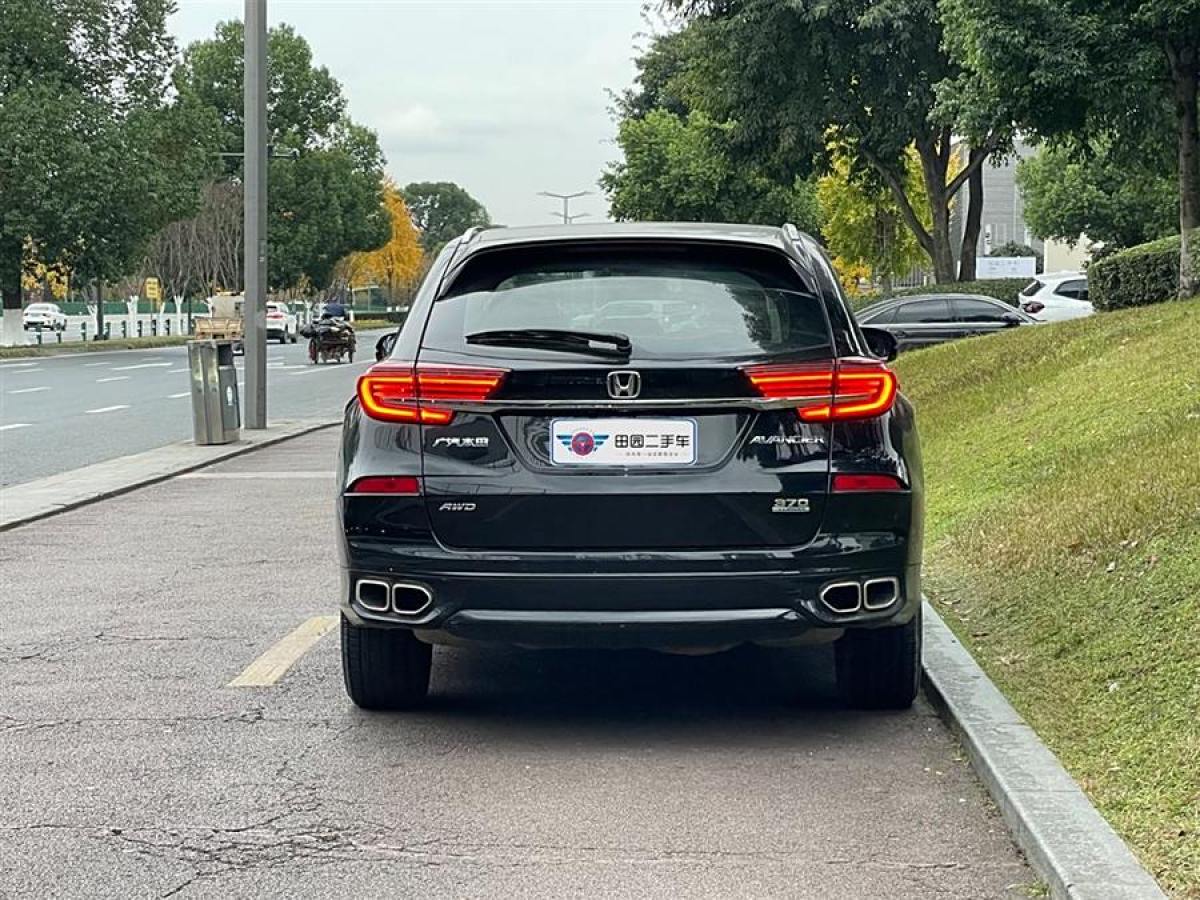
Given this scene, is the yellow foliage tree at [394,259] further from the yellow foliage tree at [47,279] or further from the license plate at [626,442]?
the license plate at [626,442]

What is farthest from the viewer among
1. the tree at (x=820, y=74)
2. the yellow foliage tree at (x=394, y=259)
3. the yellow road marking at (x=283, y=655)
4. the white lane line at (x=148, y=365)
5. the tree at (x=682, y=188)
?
the yellow foliage tree at (x=394, y=259)

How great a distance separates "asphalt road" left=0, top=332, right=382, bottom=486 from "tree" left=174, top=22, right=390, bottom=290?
4199 cm

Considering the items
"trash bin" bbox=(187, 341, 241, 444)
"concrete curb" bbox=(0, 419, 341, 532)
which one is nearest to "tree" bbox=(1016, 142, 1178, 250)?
"trash bin" bbox=(187, 341, 241, 444)

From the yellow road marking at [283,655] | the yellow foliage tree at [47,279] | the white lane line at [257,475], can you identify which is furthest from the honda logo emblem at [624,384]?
the yellow foliage tree at [47,279]

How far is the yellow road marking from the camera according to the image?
22.0ft

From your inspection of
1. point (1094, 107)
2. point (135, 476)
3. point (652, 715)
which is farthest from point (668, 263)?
point (1094, 107)

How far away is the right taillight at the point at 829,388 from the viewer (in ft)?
17.5

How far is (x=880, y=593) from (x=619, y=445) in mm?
986

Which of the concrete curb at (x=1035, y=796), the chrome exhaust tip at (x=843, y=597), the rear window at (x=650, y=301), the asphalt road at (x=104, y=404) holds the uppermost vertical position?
the rear window at (x=650, y=301)

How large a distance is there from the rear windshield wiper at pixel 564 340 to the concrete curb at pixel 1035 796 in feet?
5.51

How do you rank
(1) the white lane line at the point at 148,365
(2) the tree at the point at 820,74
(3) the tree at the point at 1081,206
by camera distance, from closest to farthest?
(2) the tree at the point at 820,74
(1) the white lane line at the point at 148,365
(3) the tree at the point at 1081,206

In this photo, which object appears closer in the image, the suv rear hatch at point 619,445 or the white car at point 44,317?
the suv rear hatch at point 619,445

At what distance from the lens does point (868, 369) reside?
18.0 ft

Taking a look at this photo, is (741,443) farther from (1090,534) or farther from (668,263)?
(1090,534)
